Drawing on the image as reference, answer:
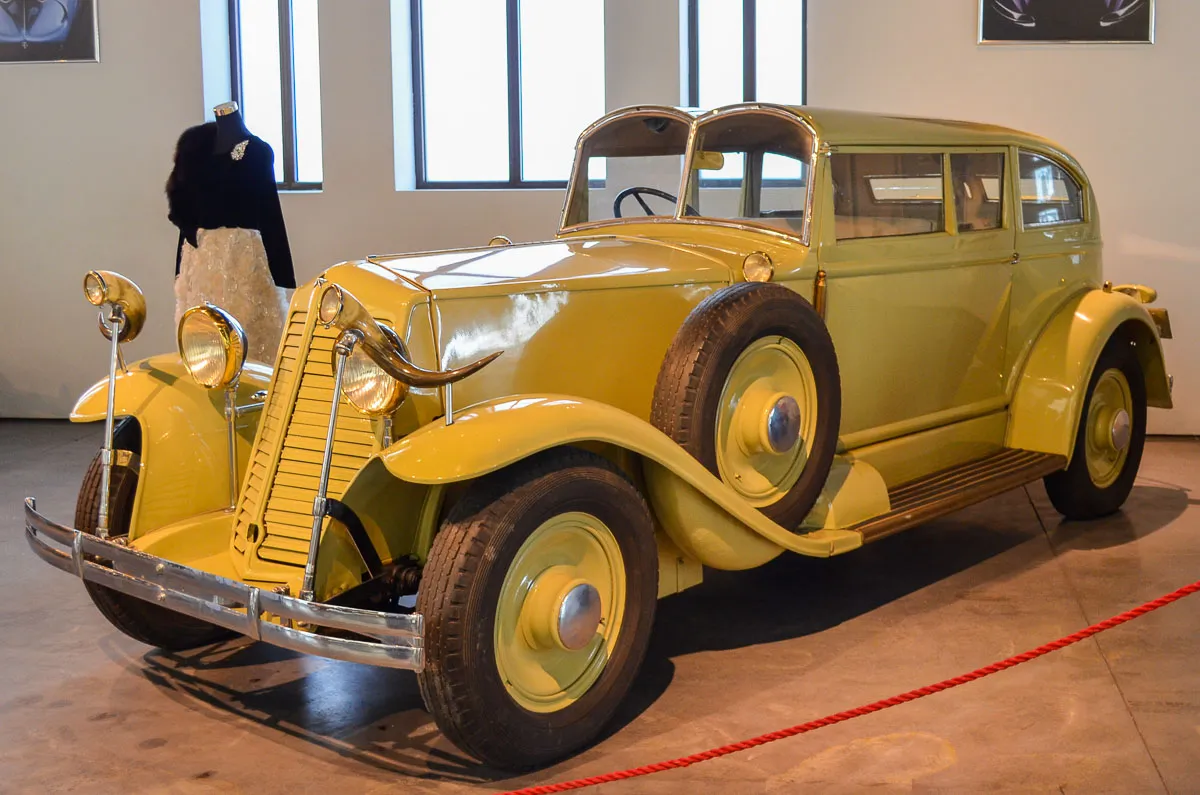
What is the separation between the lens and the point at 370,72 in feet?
25.4

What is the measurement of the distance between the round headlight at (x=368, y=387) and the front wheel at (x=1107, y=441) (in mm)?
3202

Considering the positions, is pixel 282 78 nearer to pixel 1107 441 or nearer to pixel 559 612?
pixel 1107 441

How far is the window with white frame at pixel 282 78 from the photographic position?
27.7 ft

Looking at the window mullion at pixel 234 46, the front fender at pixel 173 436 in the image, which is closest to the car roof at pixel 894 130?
the front fender at pixel 173 436

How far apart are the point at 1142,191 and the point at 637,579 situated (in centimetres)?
517

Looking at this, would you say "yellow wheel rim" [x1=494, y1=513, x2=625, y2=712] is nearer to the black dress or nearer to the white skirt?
the white skirt

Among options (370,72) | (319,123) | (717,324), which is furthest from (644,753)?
(319,123)

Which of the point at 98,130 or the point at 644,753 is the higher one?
the point at 98,130

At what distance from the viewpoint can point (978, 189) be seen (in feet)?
15.0

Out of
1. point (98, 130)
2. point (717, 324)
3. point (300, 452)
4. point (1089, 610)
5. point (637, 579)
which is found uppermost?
point (98, 130)

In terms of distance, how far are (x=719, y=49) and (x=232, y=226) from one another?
3.64 metres

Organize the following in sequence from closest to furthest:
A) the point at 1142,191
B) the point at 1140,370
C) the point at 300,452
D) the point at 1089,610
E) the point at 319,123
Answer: the point at 300,452, the point at 1089,610, the point at 1140,370, the point at 1142,191, the point at 319,123

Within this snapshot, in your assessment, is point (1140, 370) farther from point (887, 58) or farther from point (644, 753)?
point (644, 753)

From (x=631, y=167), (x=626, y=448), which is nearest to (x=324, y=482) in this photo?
(x=626, y=448)
